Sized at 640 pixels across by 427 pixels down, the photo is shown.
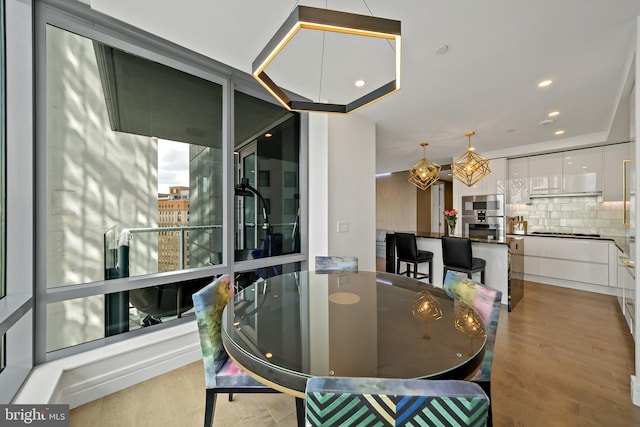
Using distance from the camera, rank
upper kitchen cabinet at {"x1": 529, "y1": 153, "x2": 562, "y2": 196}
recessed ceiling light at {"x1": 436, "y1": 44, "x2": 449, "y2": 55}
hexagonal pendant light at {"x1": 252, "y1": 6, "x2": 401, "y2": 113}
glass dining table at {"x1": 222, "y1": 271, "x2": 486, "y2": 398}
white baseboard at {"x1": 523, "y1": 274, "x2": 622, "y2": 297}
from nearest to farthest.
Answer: glass dining table at {"x1": 222, "y1": 271, "x2": 486, "y2": 398} < hexagonal pendant light at {"x1": 252, "y1": 6, "x2": 401, "y2": 113} < recessed ceiling light at {"x1": 436, "y1": 44, "x2": 449, "y2": 55} < white baseboard at {"x1": 523, "y1": 274, "x2": 622, "y2": 297} < upper kitchen cabinet at {"x1": 529, "y1": 153, "x2": 562, "y2": 196}

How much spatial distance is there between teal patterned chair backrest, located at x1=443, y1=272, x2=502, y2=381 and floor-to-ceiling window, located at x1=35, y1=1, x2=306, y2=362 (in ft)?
5.86

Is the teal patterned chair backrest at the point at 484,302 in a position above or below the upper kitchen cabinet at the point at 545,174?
below

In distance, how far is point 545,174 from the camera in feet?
15.8

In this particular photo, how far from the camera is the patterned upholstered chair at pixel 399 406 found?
51 cm

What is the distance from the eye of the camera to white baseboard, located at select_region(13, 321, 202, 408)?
1507mm

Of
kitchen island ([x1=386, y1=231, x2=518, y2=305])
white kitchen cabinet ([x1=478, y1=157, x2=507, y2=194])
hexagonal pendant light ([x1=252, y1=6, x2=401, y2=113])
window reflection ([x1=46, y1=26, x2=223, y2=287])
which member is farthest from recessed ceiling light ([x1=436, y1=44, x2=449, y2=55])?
white kitchen cabinet ([x1=478, y1=157, x2=507, y2=194])

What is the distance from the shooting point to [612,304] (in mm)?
3557

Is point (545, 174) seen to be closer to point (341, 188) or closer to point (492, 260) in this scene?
point (492, 260)

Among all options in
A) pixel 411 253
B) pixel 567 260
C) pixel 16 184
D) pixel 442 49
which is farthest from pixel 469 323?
pixel 567 260

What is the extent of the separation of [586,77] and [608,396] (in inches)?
106

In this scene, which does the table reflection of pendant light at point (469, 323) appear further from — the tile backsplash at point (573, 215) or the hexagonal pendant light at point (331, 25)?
the tile backsplash at point (573, 215)

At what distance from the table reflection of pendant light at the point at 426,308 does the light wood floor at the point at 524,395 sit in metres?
0.84

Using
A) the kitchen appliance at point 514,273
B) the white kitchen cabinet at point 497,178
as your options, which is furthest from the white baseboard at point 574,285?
the white kitchen cabinet at point 497,178

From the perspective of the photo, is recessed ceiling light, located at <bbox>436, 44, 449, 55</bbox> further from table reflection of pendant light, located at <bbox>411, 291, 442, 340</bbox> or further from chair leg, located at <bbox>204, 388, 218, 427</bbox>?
chair leg, located at <bbox>204, 388, 218, 427</bbox>
